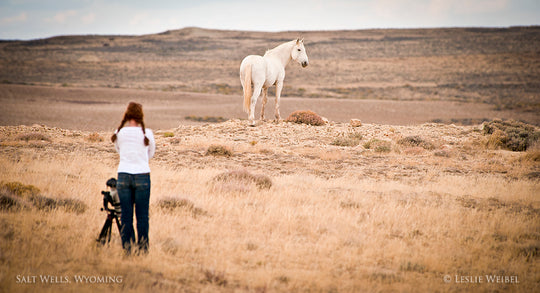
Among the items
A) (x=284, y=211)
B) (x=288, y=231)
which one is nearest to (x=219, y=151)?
(x=284, y=211)

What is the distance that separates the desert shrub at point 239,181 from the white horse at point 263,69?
6.79m

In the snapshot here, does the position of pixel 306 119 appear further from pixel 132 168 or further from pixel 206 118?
pixel 206 118

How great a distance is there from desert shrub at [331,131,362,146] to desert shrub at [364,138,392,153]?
0.61m

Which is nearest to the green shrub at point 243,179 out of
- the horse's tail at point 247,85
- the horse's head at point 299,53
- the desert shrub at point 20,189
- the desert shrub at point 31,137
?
the desert shrub at point 20,189

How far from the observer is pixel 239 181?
9211mm

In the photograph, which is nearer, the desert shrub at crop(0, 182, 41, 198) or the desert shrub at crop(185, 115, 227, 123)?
the desert shrub at crop(0, 182, 41, 198)

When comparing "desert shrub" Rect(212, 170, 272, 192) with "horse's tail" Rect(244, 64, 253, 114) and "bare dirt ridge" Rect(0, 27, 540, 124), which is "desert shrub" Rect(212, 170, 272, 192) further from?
"bare dirt ridge" Rect(0, 27, 540, 124)

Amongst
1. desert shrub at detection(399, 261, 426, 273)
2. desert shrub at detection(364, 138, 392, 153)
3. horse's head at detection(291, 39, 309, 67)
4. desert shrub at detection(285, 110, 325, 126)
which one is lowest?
desert shrub at detection(399, 261, 426, 273)

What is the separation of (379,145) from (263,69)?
18.0 feet

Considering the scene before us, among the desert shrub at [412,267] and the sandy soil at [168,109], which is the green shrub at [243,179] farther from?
the sandy soil at [168,109]

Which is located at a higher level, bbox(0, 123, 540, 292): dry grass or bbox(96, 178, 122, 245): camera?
bbox(96, 178, 122, 245): camera

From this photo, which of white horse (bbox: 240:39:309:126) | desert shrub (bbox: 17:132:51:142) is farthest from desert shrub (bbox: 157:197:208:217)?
desert shrub (bbox: 17:132:51:142)


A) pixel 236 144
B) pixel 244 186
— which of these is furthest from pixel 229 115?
pixel 244 186

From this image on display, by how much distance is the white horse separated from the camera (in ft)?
52.4
